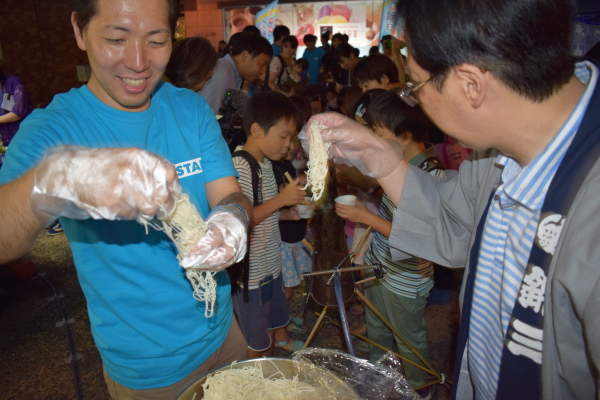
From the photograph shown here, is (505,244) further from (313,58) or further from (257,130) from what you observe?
(313,58)

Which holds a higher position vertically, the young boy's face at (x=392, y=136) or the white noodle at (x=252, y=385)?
the young boy's face at (x=392, y=136)

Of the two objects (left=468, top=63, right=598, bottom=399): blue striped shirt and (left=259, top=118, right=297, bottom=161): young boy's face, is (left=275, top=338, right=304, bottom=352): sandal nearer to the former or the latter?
(left=259, top=118, right=297, bottom=161): young boy's face

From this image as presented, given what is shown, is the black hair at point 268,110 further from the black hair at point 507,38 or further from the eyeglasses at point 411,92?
the black hair at point 507,38

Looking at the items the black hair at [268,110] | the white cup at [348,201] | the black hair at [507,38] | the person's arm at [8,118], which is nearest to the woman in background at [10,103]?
the person's arm at [8,118]

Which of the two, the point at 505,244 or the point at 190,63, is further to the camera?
the point at 190,63

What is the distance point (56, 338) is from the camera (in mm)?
4051

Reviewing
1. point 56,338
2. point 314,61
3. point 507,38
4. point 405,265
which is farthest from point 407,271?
point 314,61

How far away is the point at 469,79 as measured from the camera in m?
1.22

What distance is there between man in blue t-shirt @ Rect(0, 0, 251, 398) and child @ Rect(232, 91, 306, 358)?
1183 mm

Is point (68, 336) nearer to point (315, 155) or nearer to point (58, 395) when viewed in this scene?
point (58, 395)

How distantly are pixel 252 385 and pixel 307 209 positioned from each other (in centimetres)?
213

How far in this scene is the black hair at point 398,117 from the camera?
→ 315 centimetres

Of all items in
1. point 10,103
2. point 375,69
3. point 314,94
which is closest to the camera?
point 375,69

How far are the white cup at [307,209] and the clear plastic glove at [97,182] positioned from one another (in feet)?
7.98
